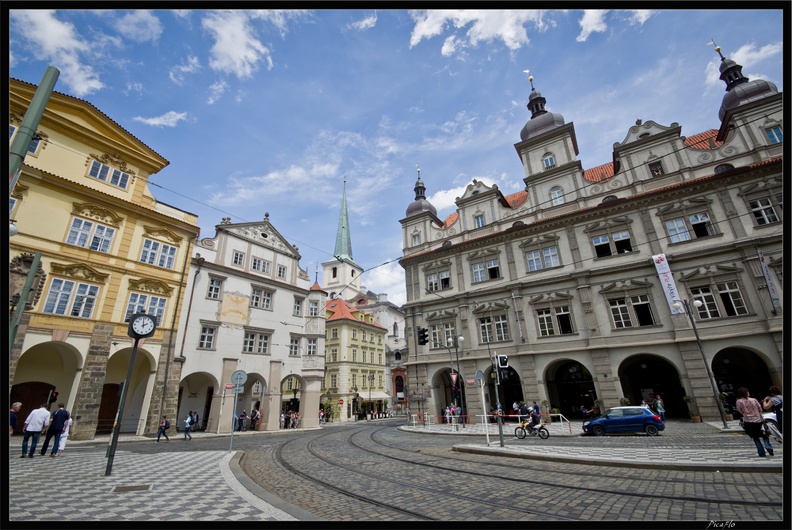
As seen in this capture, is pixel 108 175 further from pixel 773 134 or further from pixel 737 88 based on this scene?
pixel 737 88

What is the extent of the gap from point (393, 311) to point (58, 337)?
52.7m

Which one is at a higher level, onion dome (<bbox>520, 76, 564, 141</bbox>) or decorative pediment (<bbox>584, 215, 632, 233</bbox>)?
onion dome (<bbox>520, 76, 564, 141</bbox>)

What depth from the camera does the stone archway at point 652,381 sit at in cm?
2252

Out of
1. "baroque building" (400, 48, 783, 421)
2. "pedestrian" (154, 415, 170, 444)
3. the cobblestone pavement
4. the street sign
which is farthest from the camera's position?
"baroque building" (400, 48, 783, 421)

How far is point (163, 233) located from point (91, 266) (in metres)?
4.37

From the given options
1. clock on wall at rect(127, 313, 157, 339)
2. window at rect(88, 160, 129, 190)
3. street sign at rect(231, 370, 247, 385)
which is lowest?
street sign at rect(231, 370, 247, 385)

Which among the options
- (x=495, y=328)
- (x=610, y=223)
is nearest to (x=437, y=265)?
(x=495, y=328)

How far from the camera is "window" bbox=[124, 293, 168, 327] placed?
19719 mm

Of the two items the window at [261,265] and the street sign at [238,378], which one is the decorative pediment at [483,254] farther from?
the street sign at [238,378]

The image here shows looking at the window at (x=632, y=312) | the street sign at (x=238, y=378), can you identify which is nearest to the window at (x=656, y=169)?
the window at (x=632, y=312)

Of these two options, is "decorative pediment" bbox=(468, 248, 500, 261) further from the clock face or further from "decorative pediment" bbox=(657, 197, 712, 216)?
the clock face

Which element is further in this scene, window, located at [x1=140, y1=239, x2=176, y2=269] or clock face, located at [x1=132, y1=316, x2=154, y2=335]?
window, located at [x1=140, y1=239, x2=176, y2=269]

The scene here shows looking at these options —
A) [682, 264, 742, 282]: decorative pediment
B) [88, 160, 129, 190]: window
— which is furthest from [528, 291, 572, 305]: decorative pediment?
[88, 160, 129, 190]: window

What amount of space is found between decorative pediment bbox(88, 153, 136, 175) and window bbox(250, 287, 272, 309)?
11.1 meters
